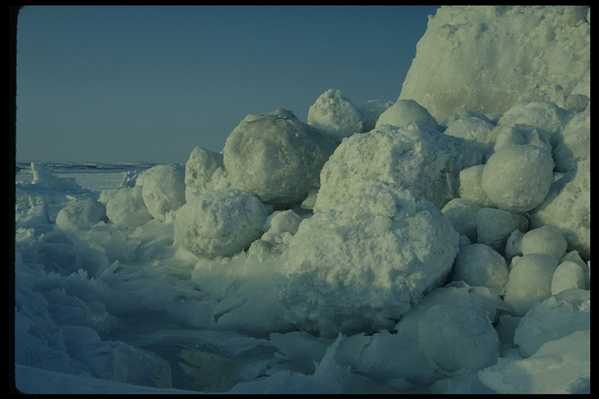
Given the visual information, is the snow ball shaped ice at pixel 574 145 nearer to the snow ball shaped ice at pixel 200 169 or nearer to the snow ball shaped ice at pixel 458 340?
the snow ball shaped ice at pixel 458 340

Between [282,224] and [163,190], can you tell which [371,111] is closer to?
[282,224]

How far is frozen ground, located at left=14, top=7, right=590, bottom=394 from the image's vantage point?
9.14 feet

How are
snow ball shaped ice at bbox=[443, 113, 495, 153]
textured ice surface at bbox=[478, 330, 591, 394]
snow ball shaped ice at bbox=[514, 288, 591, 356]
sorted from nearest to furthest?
textured ice surface at bbox=[478, 330, 591, 394]
snow ball shaped ice at bbox=[514, 288, 591, 356]
snow ball shaped ice at bbox=[443, 113, 495, 153]

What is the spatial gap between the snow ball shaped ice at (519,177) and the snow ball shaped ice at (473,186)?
116 millimetres

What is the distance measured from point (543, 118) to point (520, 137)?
0.34 metres

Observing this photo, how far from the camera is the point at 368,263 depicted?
3.17 meters

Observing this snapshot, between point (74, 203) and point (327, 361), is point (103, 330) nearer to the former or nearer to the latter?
point (327, 361)

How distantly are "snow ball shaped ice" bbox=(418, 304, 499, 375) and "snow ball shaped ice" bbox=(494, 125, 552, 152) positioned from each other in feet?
3.87

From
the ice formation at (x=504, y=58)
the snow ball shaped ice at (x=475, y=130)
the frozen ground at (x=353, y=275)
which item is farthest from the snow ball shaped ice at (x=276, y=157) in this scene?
the ice formation at (x=504, y=58)

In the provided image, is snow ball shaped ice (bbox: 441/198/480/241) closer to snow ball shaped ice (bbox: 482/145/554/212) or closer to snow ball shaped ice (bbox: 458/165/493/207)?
snow ball shaped ice (bbox: 458/165/493/207)

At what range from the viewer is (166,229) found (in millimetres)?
5199

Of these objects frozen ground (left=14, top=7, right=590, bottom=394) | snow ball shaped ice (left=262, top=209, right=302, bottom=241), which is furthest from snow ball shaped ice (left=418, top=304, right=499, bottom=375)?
snow ball shaped ice (left=262, top=209, right=302, bottom=241)

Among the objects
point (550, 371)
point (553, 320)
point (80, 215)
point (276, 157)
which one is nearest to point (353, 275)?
point (553, 320)

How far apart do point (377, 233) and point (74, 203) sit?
3.91 meters
